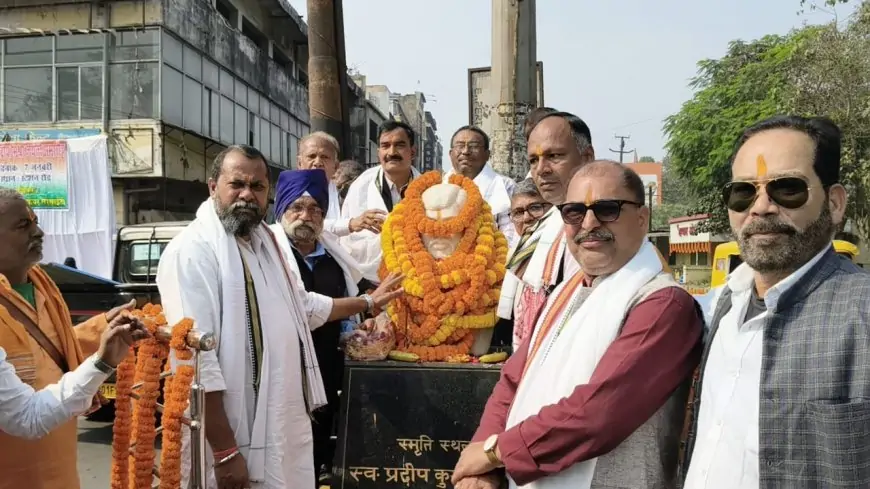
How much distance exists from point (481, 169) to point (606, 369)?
121 inches

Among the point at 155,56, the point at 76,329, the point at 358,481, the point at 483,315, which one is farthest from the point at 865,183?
the point at 155,56

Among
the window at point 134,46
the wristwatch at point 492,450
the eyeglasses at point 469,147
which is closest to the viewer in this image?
the wristwatch at point 492,450

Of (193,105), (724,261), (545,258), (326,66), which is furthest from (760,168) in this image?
(193,105)

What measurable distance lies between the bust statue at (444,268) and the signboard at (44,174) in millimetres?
8259

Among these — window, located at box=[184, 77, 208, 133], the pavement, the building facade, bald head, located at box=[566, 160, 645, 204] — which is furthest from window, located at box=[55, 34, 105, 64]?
bald head, located at box=[566, 160, 645, 204]

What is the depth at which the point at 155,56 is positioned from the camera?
13742 mm

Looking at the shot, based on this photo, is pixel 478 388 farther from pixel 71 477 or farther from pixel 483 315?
pixel 71 477

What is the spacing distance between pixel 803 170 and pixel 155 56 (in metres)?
14.5

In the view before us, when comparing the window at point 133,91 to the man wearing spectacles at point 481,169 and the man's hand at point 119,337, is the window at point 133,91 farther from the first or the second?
the man's hand at point 119,337

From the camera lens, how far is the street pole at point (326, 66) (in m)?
6.03

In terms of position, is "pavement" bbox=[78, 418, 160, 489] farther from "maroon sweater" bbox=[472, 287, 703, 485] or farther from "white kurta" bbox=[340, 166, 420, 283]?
"maroon sweater" bbox=[472, 287, 703, 485]

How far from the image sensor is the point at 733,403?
5.31 ft

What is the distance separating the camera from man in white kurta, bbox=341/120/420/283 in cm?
413

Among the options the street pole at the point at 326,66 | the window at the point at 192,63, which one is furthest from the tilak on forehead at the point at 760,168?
the window at the point at 192,63
